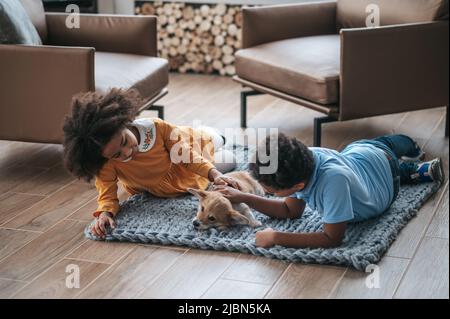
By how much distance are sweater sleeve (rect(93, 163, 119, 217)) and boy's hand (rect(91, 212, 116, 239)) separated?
4 cm

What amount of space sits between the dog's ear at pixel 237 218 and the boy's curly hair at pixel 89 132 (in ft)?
1.55

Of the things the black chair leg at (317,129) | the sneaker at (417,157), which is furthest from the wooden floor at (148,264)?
the black chair leg at (317,129)

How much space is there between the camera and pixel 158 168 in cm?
284

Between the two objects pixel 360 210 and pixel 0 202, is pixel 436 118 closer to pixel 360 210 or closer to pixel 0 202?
pixel 360 210

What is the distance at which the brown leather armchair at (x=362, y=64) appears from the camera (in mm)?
3232

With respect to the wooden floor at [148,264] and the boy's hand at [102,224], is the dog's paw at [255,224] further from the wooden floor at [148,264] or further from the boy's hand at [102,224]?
the boy's hand at [102,224]

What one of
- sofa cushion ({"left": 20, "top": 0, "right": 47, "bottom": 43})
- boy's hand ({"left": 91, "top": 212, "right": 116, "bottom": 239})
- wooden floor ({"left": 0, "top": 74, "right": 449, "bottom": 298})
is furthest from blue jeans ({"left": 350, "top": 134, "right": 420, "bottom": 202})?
sofa cushion ({"left": 20, "top": 0, "right": 47, "bottom": 43})

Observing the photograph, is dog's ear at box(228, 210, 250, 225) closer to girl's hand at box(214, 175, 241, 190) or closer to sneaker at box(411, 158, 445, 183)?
girl's hand at box(214, 175, 241, 190)

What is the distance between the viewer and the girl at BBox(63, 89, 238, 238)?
2.49m

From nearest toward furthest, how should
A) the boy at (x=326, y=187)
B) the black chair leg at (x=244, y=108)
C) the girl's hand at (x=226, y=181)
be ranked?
the boy at (x=326, y=187) → the girl's hand at (x=226, y=181) → the black chair leg at (x=244, y=108)

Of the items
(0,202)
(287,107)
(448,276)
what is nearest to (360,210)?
(448,276)

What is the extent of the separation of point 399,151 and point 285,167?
2.76 feet

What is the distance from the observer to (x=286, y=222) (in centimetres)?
261
